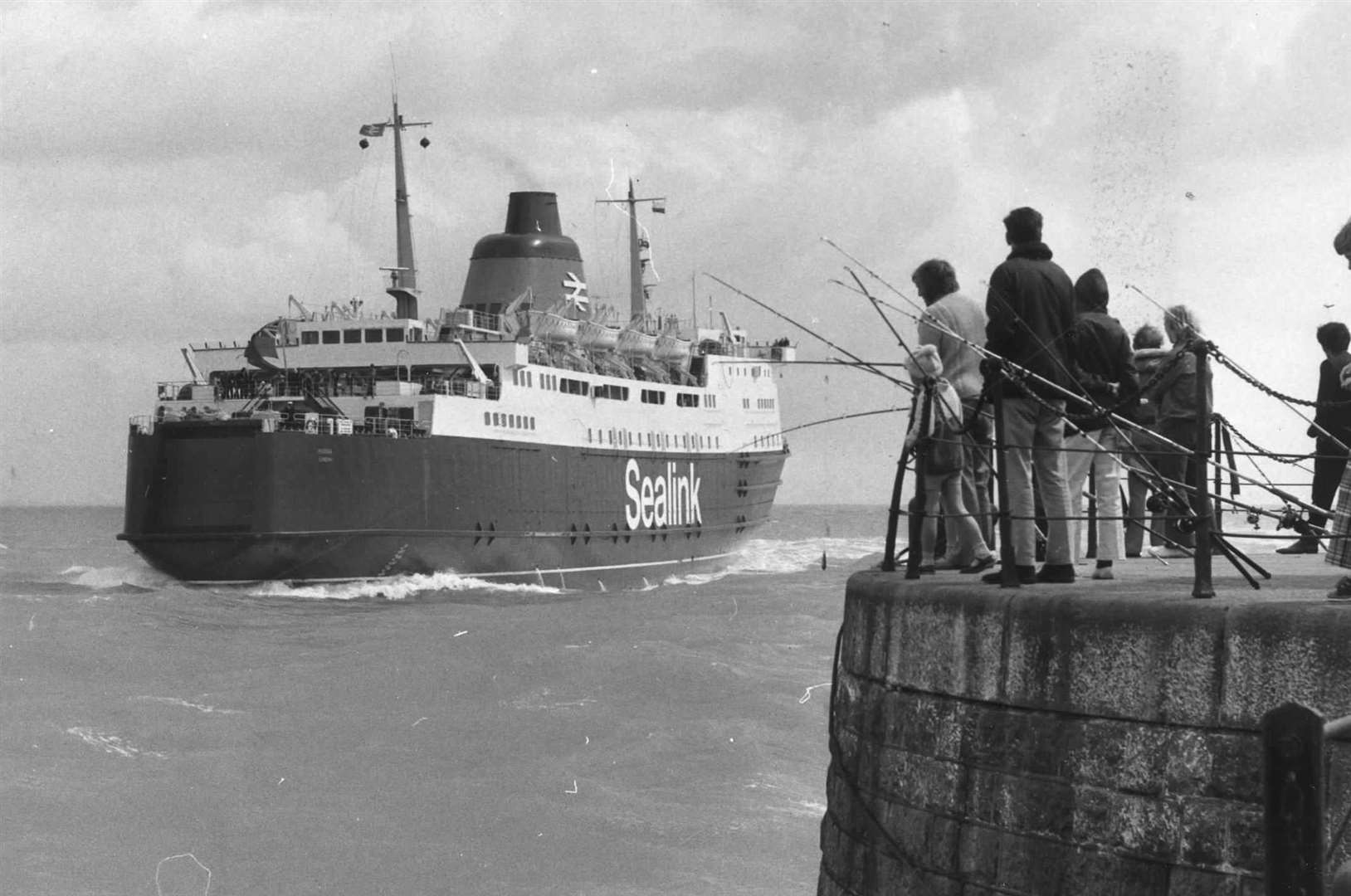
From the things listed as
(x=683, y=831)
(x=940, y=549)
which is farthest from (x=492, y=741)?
(x=940, y=549)

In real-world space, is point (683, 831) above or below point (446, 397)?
below

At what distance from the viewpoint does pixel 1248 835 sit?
16.0 feet

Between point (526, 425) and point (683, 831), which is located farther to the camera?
point (526, 425)

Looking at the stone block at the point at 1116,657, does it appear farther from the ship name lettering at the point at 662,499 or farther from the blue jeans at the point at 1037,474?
the ship name lettering at the point at 662,499

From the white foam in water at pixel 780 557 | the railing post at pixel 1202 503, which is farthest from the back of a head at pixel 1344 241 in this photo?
the white foam in water at pixel 780 557

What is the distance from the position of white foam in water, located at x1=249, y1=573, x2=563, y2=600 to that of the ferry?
8.5 inches

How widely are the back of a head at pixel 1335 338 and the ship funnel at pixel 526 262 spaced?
42.5 m

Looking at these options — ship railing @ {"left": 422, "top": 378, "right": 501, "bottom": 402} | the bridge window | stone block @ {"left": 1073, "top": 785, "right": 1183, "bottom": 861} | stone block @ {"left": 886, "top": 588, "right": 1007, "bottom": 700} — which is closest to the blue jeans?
stone block @ {"left": 886, "top": 588, "right": 1007, "bottom": 700}

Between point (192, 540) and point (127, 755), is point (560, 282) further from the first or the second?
point (127, 755)

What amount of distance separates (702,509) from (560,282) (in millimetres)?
7302

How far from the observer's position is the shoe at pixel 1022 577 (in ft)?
21.2

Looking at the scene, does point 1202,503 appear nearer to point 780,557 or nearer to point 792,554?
point 780,557

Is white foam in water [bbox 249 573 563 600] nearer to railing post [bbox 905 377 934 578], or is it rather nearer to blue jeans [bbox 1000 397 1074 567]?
railing post [bbox 905 377 934 578]

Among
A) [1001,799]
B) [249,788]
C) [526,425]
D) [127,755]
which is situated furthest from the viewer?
[526,425]
